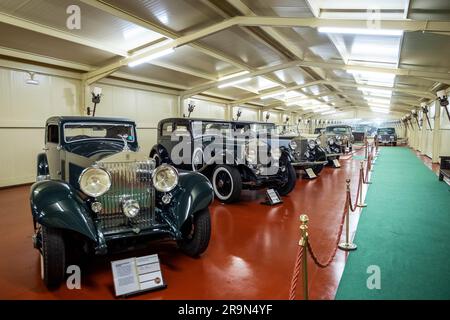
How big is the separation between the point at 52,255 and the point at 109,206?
62 centimetres

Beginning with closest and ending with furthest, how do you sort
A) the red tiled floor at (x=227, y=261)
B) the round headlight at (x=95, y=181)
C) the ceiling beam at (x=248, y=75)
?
the red tiled floor at (x=227, y=261), the round headlight at (x=95, y=181), the ceiling beam at (x=248, y=75)

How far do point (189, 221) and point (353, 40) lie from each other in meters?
6.40

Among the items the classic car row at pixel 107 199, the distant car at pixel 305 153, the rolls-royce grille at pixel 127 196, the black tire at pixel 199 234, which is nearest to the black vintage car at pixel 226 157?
the distant car at pixel 305 153

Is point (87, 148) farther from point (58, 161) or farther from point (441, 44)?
point (441, 44)

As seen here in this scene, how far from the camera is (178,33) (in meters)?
6.91

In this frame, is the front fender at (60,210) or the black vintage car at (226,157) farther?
the black vintage car at (226,157)

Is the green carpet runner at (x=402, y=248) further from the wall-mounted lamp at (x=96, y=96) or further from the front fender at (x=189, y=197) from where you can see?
the wall-mounted lamp at (x=96, y=96)

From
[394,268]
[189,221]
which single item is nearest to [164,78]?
[189,221]

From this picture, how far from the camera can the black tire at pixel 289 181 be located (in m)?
5.81

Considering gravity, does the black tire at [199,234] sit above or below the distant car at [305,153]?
below

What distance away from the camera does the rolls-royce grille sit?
2.74m

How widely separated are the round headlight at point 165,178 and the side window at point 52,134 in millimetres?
1676

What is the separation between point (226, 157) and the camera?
551 centimetres

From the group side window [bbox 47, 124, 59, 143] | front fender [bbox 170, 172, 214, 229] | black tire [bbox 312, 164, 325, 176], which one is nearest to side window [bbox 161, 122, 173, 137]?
side window [bbox 47, 124, 59, 143]
